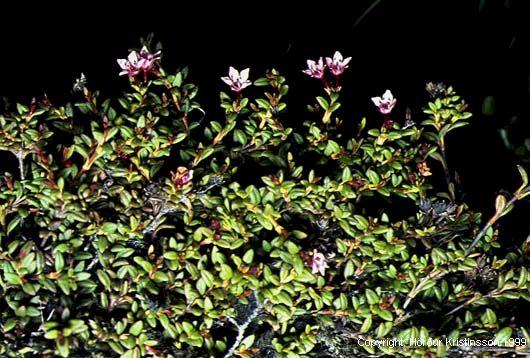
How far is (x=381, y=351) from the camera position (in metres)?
1.63

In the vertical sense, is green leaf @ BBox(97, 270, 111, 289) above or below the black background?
below

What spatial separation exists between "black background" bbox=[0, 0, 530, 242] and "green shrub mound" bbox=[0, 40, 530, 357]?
1.01 metres

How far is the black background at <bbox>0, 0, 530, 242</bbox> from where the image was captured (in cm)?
289

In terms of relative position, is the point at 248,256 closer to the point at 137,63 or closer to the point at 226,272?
Result: the point at 226,272

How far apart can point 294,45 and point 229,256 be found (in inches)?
67.3


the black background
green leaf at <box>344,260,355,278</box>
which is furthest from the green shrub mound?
the black background

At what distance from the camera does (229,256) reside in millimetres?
1686

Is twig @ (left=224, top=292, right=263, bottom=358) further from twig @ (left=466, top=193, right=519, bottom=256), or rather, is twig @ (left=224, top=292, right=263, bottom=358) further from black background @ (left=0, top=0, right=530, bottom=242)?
black background @ (left=0, top=0, right=530, bottom=242)

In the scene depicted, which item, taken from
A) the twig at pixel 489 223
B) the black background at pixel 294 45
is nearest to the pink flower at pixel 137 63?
the twig at pixel 489 223

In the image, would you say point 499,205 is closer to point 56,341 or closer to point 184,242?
point 184,242

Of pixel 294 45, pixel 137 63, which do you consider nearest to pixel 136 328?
pixel 137 63

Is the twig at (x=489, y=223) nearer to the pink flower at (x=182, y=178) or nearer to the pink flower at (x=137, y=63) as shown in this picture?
the pink flower at (x=182, y=178)

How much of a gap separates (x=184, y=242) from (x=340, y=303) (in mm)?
332

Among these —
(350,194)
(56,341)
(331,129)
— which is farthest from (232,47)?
(56,341)
